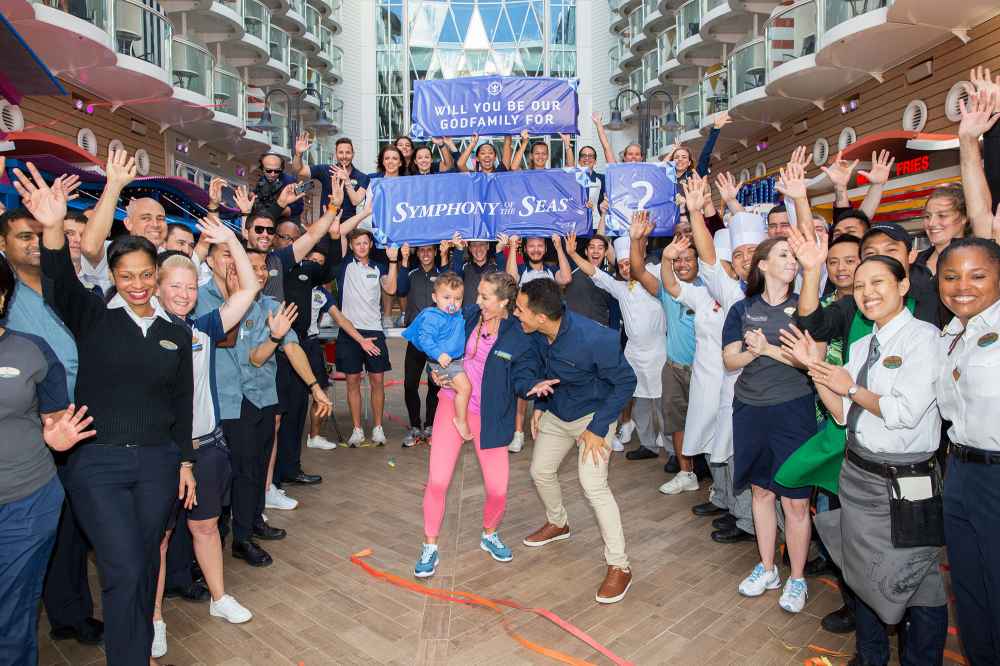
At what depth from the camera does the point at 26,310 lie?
2.98 m

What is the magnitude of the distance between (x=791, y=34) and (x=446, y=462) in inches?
555

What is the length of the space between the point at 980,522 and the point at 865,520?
437 mm

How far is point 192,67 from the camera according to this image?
16.4 m

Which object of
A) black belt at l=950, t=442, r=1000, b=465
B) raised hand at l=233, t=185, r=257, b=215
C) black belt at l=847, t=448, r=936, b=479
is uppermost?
raised hand at l=233, t=185, r=257, b=215

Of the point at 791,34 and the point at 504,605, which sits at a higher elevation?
the point at 791,34

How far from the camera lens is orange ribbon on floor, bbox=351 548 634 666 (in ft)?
11.2

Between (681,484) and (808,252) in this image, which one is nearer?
(808,252)

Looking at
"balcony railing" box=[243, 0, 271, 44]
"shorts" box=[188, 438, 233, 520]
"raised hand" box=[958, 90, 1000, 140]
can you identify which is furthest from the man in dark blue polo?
"balcony railing" box=[243, 0, 271, 44]

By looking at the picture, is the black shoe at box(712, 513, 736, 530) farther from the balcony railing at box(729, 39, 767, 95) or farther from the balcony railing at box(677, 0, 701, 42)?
the balcony railing at box(677, 0, 701, 42)

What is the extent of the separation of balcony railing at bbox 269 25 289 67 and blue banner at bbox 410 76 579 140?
20.4 meters

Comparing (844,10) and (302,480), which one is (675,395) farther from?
(844,10)

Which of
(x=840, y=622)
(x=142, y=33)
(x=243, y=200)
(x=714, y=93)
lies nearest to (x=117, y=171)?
(x=243, y=200)

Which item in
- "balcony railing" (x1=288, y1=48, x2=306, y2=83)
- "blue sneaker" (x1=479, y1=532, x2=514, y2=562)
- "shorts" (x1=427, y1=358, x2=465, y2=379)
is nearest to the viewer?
"shorts" (x1=427, y1=358, x2=465, y2=379)

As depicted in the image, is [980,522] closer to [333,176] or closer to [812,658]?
[812,658]
